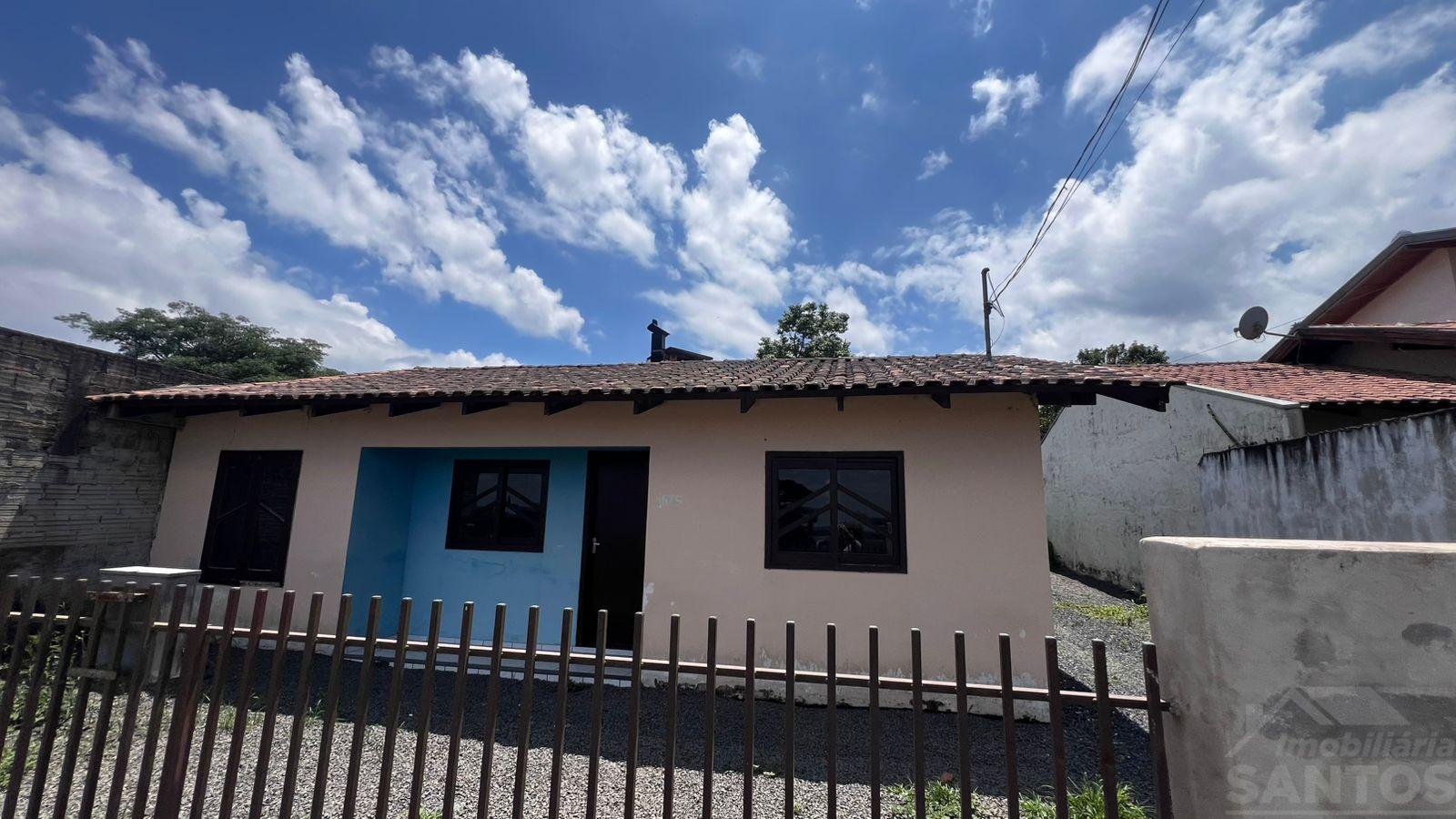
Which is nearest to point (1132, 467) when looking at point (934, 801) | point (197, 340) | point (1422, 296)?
point (1422, 296)

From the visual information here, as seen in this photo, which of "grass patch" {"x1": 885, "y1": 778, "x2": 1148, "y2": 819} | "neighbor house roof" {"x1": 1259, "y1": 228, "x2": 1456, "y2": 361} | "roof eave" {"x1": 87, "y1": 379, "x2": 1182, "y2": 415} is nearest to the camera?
"grass patch" {"x1": 885, "y1": 778, "x2": 1148, "y2": 819}

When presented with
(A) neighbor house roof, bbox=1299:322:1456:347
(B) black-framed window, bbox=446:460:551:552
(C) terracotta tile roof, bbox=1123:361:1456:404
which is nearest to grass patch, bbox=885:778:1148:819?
(B) black-framed window, bbox=446:460:551:552

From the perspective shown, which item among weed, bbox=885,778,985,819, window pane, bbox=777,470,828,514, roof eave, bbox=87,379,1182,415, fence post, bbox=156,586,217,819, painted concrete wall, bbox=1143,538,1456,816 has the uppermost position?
roof eave, bbox=87,379,1182,415

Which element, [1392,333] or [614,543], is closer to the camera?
[614,543]

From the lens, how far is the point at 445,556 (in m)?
6.23

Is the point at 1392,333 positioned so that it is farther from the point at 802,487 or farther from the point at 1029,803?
the point at 1029,803

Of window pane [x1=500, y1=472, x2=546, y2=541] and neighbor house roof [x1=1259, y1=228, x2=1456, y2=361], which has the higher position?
neighbor house roof [x1=1259, y1=228, x2=1456, y2=361]

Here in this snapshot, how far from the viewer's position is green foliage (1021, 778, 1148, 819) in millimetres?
2852

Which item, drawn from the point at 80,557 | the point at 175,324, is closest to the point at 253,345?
the point at 175,324

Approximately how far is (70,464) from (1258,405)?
14062mm

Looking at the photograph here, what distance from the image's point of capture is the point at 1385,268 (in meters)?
10.7

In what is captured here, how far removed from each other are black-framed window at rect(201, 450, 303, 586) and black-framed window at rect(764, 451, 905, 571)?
5340 mm

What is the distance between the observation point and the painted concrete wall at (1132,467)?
26.3 feet

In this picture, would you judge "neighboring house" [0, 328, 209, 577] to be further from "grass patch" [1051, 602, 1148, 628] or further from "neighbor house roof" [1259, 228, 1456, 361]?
"neighbor house roof" [1259, 228, 1456, 361]
